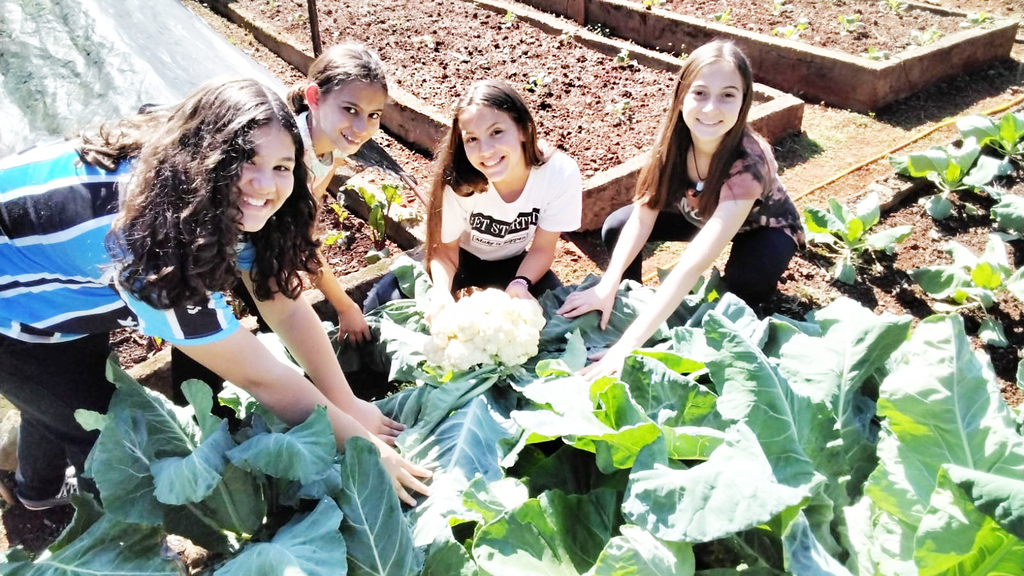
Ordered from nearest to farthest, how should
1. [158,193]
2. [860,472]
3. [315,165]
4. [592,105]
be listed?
[158,193], [860,472], [315,165], [592,105]

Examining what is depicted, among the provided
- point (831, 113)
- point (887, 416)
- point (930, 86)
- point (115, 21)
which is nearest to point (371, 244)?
point (115, 21)

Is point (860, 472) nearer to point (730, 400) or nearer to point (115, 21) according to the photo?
point (730, 400)

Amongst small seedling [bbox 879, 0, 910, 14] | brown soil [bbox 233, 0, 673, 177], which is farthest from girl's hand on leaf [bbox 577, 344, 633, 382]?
small seedling [bbox 879, 0, 910, 14]

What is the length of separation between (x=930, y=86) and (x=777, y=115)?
166 cm

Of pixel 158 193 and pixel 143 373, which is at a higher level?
pixel 158 193

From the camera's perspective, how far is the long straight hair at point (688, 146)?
2564 mm

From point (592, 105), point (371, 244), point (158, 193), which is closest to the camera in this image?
point (158, 193)

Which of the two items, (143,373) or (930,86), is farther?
(930,86)

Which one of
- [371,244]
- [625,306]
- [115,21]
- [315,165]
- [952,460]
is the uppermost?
[115,21]

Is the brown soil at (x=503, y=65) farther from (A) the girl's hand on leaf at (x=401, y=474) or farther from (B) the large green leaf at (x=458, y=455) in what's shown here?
(A) the girl's hand on leaf at (x=401, y=474)

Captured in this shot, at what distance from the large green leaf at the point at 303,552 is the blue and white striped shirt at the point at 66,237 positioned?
1.61 feet

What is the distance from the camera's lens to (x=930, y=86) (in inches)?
211

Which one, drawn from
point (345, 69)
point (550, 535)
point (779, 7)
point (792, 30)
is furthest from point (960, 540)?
point (779, 7)

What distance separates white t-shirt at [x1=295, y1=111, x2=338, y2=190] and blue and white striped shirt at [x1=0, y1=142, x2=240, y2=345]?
80 centimetres
